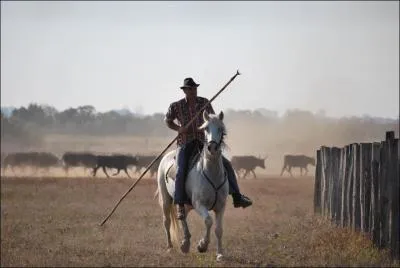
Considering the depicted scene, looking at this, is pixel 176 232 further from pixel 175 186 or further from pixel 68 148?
pixel 68 148

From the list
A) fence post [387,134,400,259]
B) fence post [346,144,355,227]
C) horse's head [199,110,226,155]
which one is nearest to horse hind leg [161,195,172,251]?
horse's head [199,110,226,155]

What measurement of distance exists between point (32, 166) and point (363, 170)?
54882 millimetres

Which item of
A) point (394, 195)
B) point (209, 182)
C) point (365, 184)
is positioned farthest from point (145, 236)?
point (394, 195)

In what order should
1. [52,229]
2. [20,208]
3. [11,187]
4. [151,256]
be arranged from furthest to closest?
[11,187], [20,208], [52,229], [151,256]

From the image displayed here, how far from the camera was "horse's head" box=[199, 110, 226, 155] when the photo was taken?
13.9m

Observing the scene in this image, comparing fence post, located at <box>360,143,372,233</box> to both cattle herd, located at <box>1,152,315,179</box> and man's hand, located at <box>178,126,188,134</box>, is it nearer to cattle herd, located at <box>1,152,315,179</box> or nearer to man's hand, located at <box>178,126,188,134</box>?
man's hand, located at <box>178,126,188,134</box>

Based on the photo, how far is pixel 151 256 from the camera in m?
15.2

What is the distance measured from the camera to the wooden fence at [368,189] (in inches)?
563

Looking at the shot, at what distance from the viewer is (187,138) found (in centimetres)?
1573

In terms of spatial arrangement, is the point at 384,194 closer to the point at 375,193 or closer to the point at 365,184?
the point at 375,193

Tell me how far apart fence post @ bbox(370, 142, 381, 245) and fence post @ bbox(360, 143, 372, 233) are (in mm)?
523

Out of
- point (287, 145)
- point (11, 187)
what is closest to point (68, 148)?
point (287, 145)

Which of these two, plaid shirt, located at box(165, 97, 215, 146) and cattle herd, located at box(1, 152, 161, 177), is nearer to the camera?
plaid shirt, located at box(165, 97, 215, 146)

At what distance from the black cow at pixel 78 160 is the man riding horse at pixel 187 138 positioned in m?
49.0
